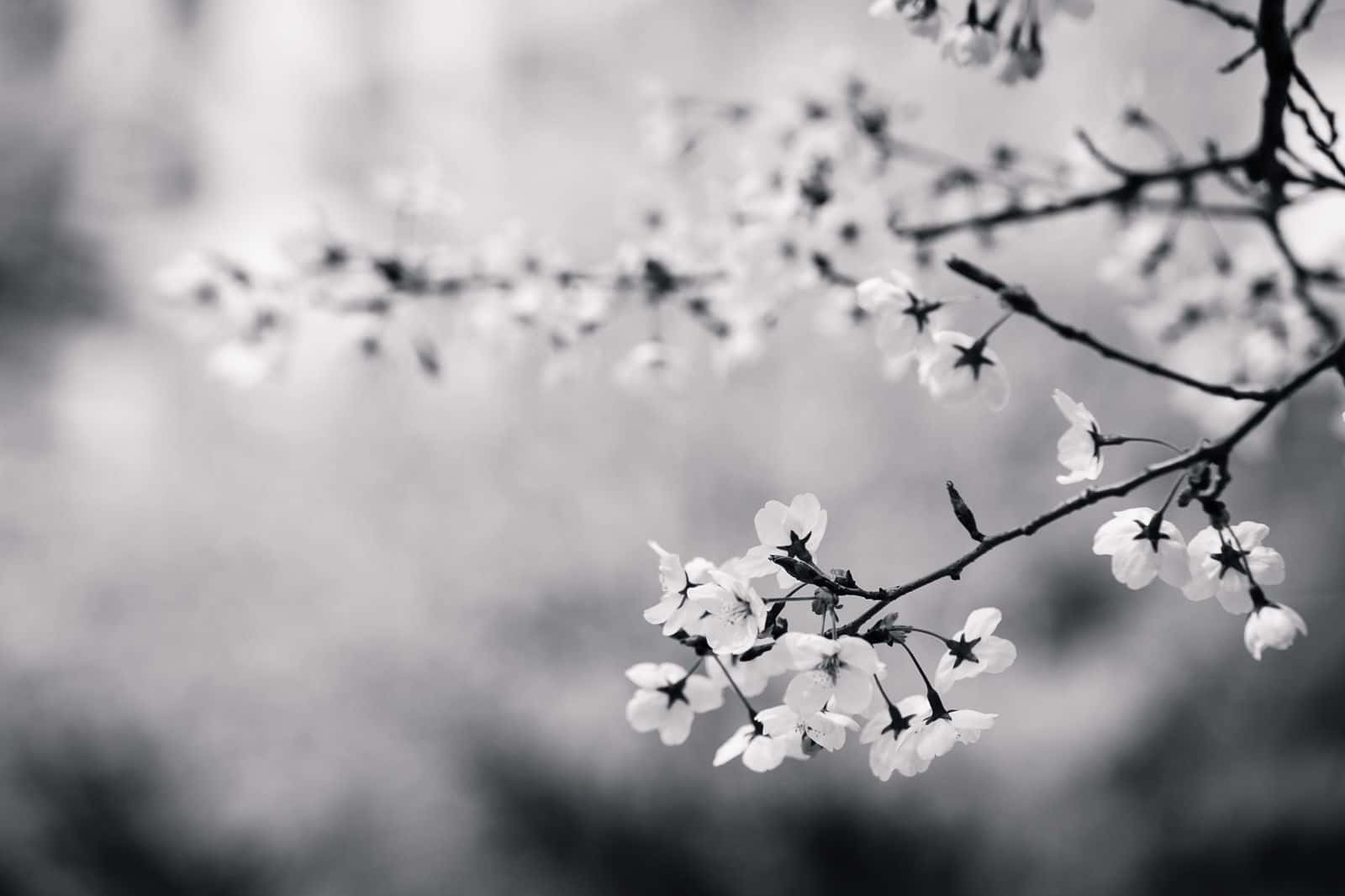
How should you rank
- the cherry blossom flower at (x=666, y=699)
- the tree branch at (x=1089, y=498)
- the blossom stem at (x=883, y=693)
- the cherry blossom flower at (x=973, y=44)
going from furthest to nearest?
the cherry blossom flower at (x=973, y=44), the cherry blossom flower at (x=666, y=699), the blossom stem at (x=883, y=693), the tree branch at (x=1089, y=498)

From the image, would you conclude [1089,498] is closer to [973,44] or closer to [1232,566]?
[1232,566]

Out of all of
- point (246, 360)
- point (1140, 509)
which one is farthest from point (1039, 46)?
point (246, 360)

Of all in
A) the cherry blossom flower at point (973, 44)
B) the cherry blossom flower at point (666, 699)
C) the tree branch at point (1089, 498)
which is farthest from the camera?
the cherry blossom flower at point (973, 44)

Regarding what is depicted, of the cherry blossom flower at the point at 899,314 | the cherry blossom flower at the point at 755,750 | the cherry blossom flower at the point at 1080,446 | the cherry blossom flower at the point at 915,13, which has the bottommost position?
the cherry blossom flower at the point at 755,750

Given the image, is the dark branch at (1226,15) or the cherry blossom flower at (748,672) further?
the dark branch at (1226,15)

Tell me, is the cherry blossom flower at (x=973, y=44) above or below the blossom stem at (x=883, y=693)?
above

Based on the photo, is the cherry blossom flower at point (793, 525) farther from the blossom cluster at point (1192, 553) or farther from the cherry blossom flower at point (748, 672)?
the blossom cluster at point (1192, 553)

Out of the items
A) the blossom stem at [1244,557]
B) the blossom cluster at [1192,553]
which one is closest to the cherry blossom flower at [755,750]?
the blossom cluster at [1192,553]

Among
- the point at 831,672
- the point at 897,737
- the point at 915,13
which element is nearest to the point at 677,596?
the point at 831,672
